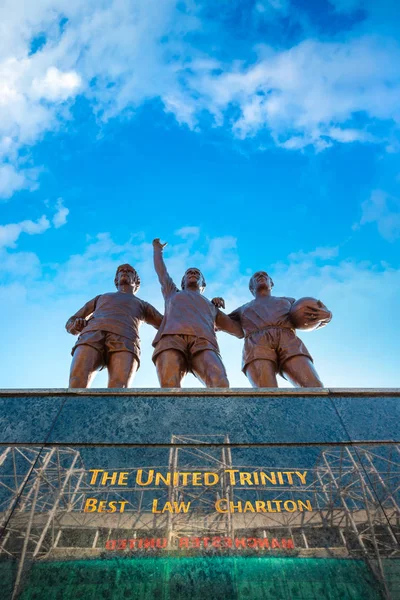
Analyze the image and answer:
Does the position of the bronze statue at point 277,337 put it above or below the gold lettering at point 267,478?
above

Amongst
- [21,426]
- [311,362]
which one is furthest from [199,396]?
[311,362]

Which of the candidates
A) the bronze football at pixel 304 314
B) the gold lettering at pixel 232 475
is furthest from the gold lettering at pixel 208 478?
the bronze football at pixel 304 314

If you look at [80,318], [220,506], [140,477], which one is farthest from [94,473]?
[80,318]

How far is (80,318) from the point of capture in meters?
6.59

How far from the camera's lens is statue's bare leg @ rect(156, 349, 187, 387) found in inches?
211

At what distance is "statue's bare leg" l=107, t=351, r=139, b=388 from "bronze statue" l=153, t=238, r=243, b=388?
357mm

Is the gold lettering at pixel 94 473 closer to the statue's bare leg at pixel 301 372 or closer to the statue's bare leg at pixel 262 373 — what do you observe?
the statue's bare leg at pixel 262 373

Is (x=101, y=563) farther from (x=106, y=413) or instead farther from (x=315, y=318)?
(x=315, y=318)

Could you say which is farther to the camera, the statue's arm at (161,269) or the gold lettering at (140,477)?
the statue's arm at (161,269)

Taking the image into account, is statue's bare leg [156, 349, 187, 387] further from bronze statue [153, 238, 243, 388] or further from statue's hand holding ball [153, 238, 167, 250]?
statue's hand holding ball [153, 238, 167, 250]

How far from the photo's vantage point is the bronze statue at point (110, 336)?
557cm

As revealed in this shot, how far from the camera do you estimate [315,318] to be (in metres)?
6.25

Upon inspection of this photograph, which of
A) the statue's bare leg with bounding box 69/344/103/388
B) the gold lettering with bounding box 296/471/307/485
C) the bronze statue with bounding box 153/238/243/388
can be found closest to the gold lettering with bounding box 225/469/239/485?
the gold lettering with bounding box 296/471/307/485

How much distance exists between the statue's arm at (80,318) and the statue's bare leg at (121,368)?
880mm
